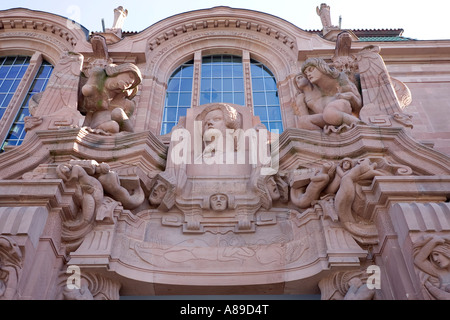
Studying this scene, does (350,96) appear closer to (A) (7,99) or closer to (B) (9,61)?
(A) (7,99)

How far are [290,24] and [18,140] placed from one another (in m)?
7.54

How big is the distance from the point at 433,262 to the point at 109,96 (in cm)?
626

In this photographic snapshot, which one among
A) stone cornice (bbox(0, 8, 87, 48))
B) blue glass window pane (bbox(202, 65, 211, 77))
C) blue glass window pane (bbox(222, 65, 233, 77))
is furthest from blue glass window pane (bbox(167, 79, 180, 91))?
stone cornice (bbox(0, 8, 87, 48))

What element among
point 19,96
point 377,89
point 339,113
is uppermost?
point 19,96

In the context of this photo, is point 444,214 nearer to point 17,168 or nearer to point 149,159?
point 149,159

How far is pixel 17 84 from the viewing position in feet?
38.8

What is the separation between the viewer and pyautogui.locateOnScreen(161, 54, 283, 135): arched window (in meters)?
10.3

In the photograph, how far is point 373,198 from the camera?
5.82 metres

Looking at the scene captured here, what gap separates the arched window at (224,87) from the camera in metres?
10.3

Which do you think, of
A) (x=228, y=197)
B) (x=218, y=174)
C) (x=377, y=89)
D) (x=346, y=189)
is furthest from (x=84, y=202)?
(x=377, y=89)

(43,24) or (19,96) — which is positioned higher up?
(43,24)

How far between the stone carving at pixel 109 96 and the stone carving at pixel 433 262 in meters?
5.39

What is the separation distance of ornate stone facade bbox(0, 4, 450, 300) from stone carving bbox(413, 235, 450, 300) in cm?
1
